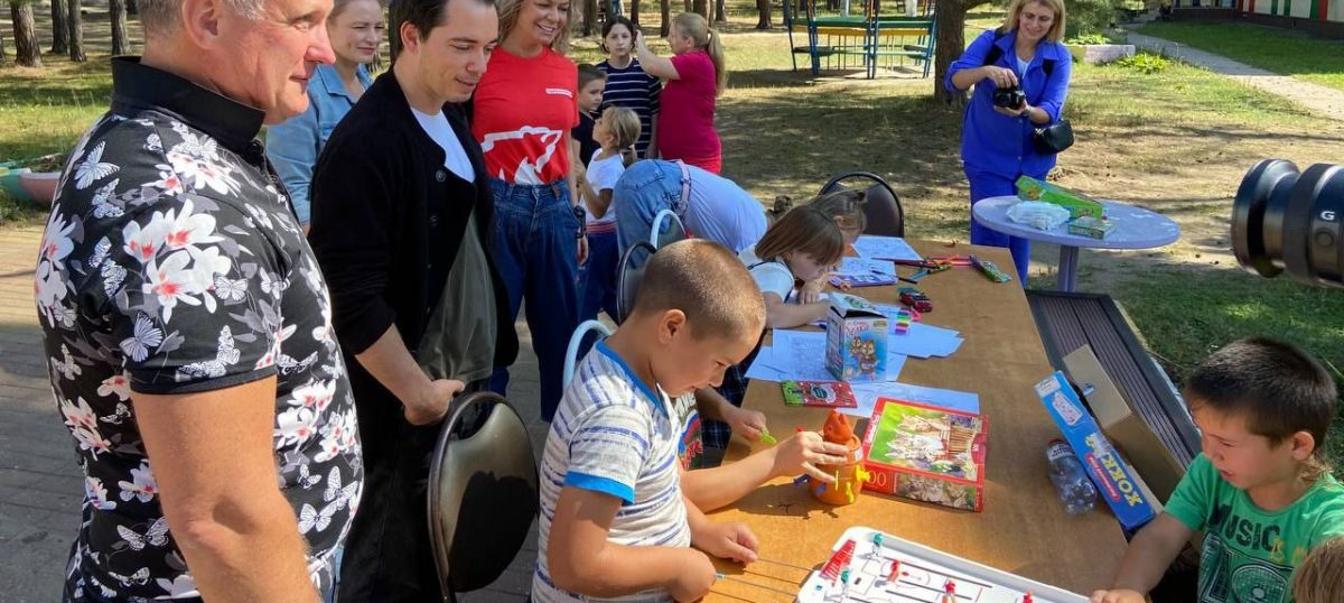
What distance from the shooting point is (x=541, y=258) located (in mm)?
3061


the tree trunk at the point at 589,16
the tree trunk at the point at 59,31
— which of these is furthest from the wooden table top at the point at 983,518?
the tree trunk at the point at 589,16

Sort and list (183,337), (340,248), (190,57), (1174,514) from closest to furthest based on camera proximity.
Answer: (183,337)
(190,57)
(1174,514)
(340,248)

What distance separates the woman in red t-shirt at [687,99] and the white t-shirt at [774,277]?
248 cm

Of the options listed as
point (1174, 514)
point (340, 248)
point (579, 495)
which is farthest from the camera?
point (340, 248)

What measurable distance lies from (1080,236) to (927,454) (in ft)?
7.31

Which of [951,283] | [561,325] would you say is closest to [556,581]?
[561,325]

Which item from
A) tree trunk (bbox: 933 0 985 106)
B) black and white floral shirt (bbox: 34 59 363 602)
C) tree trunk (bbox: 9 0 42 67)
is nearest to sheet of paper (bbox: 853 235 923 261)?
black and white floral shirt (bbox: 34 59 363 602)

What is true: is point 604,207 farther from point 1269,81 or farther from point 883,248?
point 1269,81

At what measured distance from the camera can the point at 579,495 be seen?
4.74 ft

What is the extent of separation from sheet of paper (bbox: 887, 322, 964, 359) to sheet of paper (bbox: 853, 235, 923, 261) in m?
0.78

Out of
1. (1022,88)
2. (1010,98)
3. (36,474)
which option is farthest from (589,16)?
(36,474)

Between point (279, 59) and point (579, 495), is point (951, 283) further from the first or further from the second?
point (279, 59)

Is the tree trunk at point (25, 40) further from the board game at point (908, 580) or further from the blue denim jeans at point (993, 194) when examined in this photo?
the board game at point (908, 580)

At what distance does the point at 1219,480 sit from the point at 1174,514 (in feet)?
0.34
